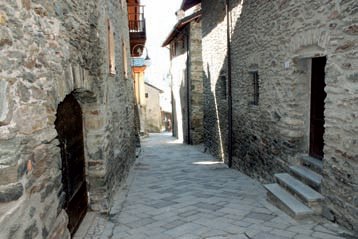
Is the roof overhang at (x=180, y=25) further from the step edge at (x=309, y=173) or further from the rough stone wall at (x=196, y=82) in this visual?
the step edge at (x=309, y=173)

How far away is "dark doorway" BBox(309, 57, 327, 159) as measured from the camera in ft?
15.0

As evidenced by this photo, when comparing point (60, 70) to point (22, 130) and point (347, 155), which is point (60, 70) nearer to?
point (22, 130)

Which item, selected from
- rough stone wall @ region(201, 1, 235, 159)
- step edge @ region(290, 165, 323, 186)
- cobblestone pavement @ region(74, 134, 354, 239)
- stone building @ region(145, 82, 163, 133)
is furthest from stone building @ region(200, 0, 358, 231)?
stone building @ region(145, 82, 163, 133)

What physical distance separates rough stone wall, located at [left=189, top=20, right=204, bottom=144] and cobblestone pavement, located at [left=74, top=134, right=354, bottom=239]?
281 inches

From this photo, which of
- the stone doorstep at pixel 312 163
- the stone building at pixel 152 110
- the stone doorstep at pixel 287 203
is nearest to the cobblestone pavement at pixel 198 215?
the stone doorstep at pixel 287 203

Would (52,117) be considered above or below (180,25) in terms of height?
below

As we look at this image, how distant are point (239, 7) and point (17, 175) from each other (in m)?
6.55

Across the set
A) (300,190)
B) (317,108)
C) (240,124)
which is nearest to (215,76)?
(240,124)

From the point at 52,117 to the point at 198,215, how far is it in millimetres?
2561

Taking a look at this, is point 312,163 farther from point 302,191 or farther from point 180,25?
point 180,25

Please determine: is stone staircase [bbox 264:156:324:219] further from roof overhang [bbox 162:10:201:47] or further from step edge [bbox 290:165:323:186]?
roof overhang [bbox 162:10:201:47]

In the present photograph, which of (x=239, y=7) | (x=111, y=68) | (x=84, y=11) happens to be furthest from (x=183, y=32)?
(x=84, y=11)

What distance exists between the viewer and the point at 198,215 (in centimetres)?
440

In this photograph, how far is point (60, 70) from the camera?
9.77ft
